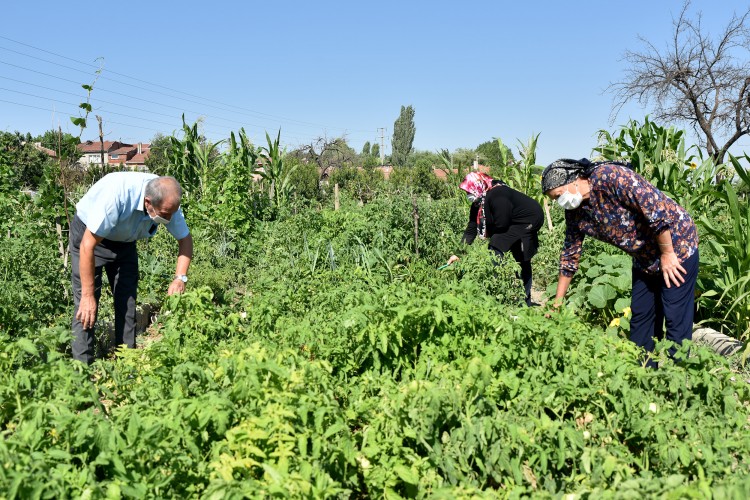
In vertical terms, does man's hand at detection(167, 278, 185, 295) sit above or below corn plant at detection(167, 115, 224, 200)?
below

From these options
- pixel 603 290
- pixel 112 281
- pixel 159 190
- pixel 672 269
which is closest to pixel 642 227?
pixel 672 269

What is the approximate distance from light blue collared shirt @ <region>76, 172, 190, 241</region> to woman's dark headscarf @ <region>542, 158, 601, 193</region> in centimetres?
250

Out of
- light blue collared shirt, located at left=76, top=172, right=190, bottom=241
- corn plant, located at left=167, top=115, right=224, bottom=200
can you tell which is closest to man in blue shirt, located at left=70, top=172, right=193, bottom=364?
light blue collared shirt, located at left=76, top=172, right=190, bottom=241

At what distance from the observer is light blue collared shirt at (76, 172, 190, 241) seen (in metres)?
3.54

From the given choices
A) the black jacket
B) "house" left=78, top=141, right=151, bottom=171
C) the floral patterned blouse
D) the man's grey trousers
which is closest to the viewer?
the floral patterned blouse

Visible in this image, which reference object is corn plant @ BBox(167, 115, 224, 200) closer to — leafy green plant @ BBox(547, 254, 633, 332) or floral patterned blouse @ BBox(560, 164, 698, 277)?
leafy green plant @ BBox(547, 254, 633, 332)

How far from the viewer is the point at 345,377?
2.80 metres

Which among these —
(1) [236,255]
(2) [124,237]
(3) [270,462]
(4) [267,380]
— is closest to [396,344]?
(4) [267,380]

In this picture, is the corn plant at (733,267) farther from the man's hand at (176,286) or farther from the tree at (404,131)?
the tree at (404,131)

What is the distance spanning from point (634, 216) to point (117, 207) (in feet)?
10.3

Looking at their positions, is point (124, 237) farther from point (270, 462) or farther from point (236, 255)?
point (236, 255)

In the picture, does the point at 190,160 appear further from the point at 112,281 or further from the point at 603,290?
the point at 603,290

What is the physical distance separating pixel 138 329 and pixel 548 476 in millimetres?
4439

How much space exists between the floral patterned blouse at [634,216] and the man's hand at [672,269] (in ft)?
0.26
